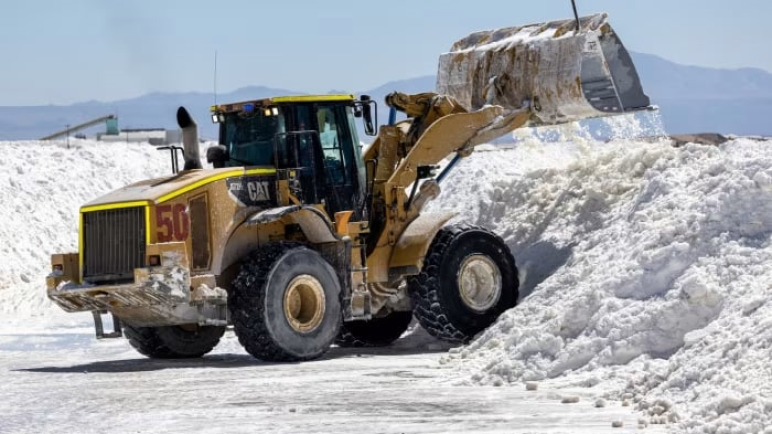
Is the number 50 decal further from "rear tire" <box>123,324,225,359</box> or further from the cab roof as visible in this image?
"rear tire" <box>123,324,225,359</box>

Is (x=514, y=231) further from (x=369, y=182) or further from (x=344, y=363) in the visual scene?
(x=344, y=363)

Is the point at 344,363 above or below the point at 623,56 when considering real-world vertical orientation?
below

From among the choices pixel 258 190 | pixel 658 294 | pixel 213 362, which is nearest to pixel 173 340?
pixel 213 362

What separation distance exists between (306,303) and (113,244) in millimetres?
2057

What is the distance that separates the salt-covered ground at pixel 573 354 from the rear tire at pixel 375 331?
0.33 meters

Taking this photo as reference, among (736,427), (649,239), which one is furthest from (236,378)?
(736,427)

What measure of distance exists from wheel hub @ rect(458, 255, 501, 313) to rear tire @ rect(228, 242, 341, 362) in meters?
1.91

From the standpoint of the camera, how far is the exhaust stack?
15055 millimetres

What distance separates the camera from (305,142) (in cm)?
1562

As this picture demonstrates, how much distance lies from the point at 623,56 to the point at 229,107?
4.70 m

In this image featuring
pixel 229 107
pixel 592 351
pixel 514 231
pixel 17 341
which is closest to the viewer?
pixel 592 351

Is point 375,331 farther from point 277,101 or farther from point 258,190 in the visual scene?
point 277,101

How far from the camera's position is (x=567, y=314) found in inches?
518


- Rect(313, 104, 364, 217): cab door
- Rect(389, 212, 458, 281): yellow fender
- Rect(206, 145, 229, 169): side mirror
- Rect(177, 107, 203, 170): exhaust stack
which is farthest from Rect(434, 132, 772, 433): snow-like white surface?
Rect(177, 107, 203, 170): exhaust stack
